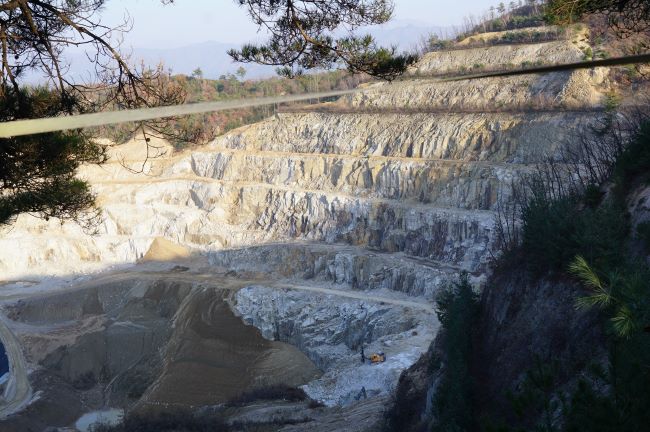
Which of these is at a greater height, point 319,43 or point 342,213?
point 319,43

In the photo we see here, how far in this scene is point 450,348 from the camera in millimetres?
13180

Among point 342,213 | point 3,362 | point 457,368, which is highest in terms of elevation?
point 457,368

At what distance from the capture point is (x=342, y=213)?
37.0 metres

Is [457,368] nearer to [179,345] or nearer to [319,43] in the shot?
[319,43]

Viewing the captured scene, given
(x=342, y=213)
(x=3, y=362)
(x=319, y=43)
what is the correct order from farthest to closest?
(x=342, y=213)
(x=3, y=362)
(x=319, y=43)

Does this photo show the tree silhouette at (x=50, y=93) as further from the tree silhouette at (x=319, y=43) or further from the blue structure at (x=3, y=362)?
the blue structure at (x=3, y=362)

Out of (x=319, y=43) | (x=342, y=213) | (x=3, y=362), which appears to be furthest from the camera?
(x=342, y=213)

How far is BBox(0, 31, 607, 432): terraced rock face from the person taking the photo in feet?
98.1

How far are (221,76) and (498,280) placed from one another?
63.4 m

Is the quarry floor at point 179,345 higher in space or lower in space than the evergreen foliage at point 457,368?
lower

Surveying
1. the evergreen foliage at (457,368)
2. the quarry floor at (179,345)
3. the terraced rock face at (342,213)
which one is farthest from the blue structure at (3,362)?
the evergreen foliage at (457,368)

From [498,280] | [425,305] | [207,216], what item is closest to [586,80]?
[425,305]

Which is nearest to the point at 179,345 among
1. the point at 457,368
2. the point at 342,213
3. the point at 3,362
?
the point at 3,362

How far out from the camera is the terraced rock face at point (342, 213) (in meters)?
29.9
